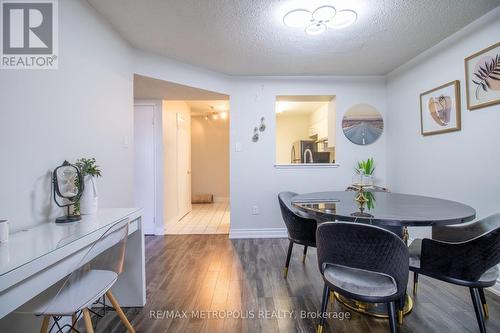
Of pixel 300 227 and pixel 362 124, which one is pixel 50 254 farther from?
pixel 362 124

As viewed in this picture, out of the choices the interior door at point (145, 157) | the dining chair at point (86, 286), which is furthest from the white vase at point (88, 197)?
the interior door at point (145, 157)

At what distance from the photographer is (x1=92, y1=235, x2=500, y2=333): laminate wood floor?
54.9 inches

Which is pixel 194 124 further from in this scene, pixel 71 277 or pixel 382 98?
pixel 71 277

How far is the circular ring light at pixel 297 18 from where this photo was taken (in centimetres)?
163

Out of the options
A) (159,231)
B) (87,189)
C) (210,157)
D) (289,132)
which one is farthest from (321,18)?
(210,157)

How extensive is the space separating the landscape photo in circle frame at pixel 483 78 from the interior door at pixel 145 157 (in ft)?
11.8

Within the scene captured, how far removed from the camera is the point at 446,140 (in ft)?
7.15

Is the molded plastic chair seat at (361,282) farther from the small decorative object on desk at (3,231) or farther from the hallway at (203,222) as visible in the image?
the hallway at (203,222)

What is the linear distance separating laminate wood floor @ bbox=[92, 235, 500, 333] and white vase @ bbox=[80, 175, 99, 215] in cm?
75

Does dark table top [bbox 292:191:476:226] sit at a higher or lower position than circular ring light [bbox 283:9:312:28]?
lower

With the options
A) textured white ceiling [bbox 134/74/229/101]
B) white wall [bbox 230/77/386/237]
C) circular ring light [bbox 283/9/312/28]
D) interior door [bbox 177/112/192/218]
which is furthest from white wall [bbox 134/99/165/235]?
circular ring light [bbox 283/9/312/28]

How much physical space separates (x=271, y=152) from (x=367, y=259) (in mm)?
2185

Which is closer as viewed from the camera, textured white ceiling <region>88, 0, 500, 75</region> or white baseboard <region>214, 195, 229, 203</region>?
textured white ceiling <region>88, 0, 500, 75</region>

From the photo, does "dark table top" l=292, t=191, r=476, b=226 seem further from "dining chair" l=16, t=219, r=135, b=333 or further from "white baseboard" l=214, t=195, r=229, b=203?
"white baseboard" l=214, t=195, r=229, b=203
